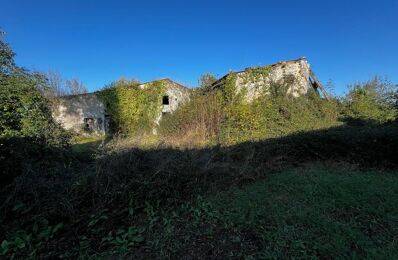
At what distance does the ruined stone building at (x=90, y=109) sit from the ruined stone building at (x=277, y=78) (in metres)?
7.57

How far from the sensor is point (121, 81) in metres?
19.3

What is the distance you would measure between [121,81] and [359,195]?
19.4 m

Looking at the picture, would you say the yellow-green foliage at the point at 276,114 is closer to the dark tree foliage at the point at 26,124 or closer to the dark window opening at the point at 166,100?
the dark tree foliage at the point at 26,124

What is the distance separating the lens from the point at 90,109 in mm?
19078

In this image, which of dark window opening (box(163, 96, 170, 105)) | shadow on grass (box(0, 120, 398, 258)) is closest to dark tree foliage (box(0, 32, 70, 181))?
shadow on grass (box(0, 120, 398, 258))

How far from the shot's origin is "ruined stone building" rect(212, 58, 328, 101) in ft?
35.9

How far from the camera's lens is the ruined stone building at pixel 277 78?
1094 cm

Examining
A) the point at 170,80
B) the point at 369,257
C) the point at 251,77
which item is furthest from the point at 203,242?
the point at 170,80

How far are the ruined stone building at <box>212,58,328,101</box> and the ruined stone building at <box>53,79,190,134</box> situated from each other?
7.57 metres

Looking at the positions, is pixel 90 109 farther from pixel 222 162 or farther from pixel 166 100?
pixel 222 162

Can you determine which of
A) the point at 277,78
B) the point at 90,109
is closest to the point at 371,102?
the point at 277,78

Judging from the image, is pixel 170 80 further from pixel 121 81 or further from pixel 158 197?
pixel 158 197

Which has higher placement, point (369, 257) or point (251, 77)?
point (251, 77)

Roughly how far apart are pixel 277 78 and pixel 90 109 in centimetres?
1600
